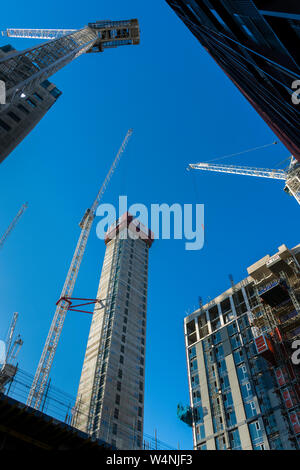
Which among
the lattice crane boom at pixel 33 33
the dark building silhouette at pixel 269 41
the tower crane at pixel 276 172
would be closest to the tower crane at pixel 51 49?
the lattice crane boom at pixel 33 33

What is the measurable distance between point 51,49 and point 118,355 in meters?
60.1

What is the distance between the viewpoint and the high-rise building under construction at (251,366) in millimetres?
50469

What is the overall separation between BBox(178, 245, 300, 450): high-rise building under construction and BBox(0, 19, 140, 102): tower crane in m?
49.2

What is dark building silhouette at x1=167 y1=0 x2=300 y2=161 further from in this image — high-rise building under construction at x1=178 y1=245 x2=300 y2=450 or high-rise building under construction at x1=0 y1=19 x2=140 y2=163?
high-rise building under construction at x1=178 y1=245 x2=300 y2=450

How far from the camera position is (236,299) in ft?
231

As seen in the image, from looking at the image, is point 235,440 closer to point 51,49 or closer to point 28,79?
point 28,79

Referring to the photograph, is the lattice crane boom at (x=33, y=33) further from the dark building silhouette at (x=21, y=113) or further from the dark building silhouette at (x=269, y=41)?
the dark building silhouette at (x=269, y=41)

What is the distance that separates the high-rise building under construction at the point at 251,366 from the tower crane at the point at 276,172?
24.8 m

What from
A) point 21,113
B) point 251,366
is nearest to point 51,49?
point 21,113

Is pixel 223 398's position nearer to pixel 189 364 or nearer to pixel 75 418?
pixel 189 364

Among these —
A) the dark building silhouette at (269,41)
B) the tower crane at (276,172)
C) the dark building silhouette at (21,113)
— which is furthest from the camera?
the tower crane at (276,172)

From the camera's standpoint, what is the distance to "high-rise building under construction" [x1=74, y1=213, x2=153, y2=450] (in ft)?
208

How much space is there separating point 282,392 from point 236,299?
859 inches
